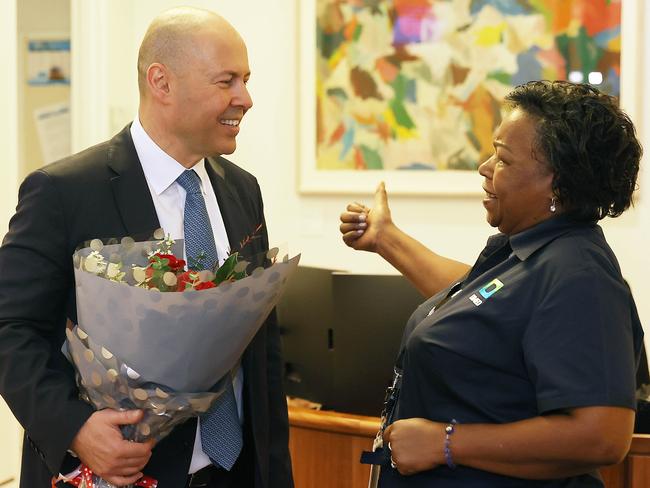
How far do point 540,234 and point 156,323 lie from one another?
0.81 meters

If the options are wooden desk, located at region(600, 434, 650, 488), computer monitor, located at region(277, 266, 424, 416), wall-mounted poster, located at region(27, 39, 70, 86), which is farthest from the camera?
wall-mounted poster, located at region(27, 39, 70, 86)

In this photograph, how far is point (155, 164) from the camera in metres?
2.18

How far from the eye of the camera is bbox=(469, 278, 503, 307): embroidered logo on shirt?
1920 mm

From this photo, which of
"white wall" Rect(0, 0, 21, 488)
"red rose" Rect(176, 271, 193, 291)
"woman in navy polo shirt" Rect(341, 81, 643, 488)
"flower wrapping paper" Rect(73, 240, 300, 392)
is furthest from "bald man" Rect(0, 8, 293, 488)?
"white wall" Rect(0, 0, 21, 488)

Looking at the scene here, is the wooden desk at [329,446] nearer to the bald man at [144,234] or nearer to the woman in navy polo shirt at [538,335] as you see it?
the bald man at [144,234]

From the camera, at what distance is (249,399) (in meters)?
2.18

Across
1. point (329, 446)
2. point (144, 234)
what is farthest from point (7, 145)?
point (144, 234)

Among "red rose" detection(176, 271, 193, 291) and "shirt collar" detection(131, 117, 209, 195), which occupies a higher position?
"shirt collar" detection(131, 117, 209, 195)

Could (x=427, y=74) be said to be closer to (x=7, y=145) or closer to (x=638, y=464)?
(x=7, y=145)

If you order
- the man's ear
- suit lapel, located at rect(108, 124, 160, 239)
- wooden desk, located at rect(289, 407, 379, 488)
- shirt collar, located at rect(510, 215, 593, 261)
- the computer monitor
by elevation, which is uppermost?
the man's ear

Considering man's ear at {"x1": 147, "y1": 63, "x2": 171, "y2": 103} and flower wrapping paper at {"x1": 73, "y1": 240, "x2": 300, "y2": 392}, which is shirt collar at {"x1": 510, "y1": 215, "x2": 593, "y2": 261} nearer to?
flower wrapping paper at {"x1": 73, "y1": 240, "x2": 300, "y2": 392}

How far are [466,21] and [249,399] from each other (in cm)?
268

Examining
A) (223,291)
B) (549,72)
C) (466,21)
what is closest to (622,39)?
(549,72)

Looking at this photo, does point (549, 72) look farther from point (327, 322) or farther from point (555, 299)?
point (555, 299)
